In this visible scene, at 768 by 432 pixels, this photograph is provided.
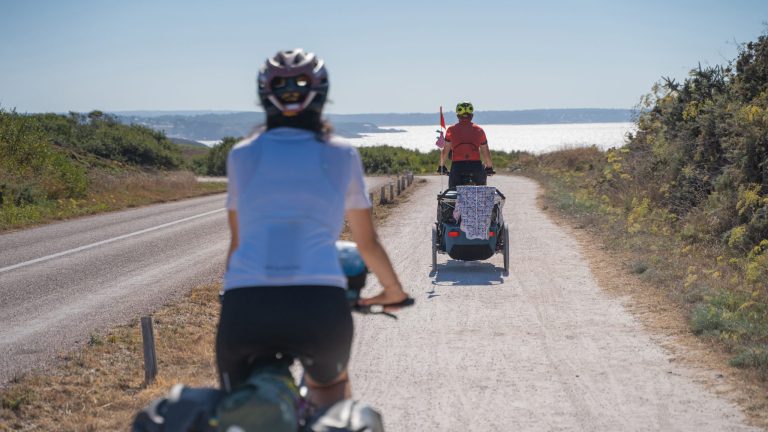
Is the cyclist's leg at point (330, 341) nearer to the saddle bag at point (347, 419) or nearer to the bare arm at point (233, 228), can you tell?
the saddle bag at point (347, 419)

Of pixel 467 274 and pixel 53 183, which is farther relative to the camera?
pixel 53 183

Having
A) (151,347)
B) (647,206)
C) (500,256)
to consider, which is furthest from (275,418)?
(647,206)

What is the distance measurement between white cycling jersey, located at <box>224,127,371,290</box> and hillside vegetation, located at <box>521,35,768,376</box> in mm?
4831

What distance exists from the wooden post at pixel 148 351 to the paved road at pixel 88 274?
1359 millimetres

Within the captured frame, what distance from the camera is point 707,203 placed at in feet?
46.1

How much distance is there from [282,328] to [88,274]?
11.6 meters

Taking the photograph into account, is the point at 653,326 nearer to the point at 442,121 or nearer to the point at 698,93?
the point at 442,121

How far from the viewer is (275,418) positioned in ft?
7.58

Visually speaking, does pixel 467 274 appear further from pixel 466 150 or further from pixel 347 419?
pixel 347 419

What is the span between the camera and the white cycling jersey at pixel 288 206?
267 cm

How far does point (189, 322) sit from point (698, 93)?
12525 millimetres

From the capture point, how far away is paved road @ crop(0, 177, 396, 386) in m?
9.02

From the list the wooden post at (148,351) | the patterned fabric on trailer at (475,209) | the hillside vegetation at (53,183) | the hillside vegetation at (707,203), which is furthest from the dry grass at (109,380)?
the hillside vegetation at (53,183)

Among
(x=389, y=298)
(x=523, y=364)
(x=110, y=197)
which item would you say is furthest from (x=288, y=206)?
(x=110, y=197)
